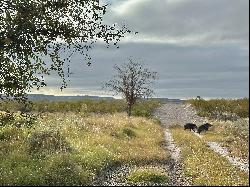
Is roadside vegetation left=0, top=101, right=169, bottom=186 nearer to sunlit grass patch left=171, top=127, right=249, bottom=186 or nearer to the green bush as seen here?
sunlit grass patch left=171, top=127, right=249, bottom=186

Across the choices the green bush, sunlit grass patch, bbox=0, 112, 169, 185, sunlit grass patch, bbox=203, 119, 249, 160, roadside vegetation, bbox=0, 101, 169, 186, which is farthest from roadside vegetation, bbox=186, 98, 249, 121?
roadside vegetation, bbox=0, 101, 169, 186

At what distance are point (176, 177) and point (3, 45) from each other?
26.1ft

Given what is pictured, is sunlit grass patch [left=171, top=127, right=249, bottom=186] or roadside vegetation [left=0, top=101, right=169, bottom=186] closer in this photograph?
sunlit grass patch [left=171, top=127, right=249, bottom=186]

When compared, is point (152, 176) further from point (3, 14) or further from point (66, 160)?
point (3, 14)

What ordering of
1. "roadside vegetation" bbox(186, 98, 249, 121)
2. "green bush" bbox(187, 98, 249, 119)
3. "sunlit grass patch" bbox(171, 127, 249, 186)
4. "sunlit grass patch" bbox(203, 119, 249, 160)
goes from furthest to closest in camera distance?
"green bush" bbox(187, 98, 249, 119), "roadside vegetation" bbox(186, 98, 249, 121), "sunlit grass patch" bbox(203, 119, 249, 160), "sunlit grass patch" bbox(171, 127, 249, 186)

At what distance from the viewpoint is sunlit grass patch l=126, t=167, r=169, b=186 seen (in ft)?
57.5

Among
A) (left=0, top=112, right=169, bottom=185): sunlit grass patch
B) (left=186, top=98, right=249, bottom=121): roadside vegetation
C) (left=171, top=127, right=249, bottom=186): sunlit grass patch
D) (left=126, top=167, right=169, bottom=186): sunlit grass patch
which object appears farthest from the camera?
(left=186, top=98, right=249, bottom=121): roadside vegetation

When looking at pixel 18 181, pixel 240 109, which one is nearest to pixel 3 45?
pixel 18 181

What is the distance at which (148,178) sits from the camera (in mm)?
17922

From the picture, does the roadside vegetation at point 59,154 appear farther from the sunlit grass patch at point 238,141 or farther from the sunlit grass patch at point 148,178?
the sunlit grass patch at point 238,141

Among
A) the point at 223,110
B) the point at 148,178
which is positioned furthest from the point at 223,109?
the point at 148,178

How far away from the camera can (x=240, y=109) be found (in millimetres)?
71750

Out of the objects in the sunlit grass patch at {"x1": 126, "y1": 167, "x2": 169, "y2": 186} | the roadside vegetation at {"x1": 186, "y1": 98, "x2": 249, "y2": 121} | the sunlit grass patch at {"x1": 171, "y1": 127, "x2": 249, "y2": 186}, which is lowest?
the sunlit grass patch at {"x1": 126, "y1": 167, "x2": 169, "y2": 186}

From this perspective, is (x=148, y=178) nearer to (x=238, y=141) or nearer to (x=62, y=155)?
(x=62, y=155)
